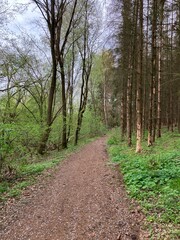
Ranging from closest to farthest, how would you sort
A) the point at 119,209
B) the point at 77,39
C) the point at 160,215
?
the point at 160,215, the point at 119,209, the point at 77,39

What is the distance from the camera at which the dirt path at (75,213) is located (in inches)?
154

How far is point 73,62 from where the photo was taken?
1891 centimetres

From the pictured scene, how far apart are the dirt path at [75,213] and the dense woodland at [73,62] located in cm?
242

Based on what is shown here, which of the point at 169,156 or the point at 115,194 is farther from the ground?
the point at 169,156

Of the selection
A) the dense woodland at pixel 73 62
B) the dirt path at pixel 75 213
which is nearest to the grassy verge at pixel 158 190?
the dirt path at pixel 75 213

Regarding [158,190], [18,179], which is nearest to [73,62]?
[18,179]

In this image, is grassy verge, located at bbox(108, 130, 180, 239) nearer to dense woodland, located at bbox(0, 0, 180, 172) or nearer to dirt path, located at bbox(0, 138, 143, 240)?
dirt path, located at bbox(0, 138, 143, 240)

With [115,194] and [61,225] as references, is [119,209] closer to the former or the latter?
[115,194]

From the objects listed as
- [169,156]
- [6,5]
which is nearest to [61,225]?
[169,156]

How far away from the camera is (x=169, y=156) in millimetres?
7090

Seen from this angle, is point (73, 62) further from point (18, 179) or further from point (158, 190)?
point (158, 190)

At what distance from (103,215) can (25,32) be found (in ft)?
51.8

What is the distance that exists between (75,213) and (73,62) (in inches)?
628

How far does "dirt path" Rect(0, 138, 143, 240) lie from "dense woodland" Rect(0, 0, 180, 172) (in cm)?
242
